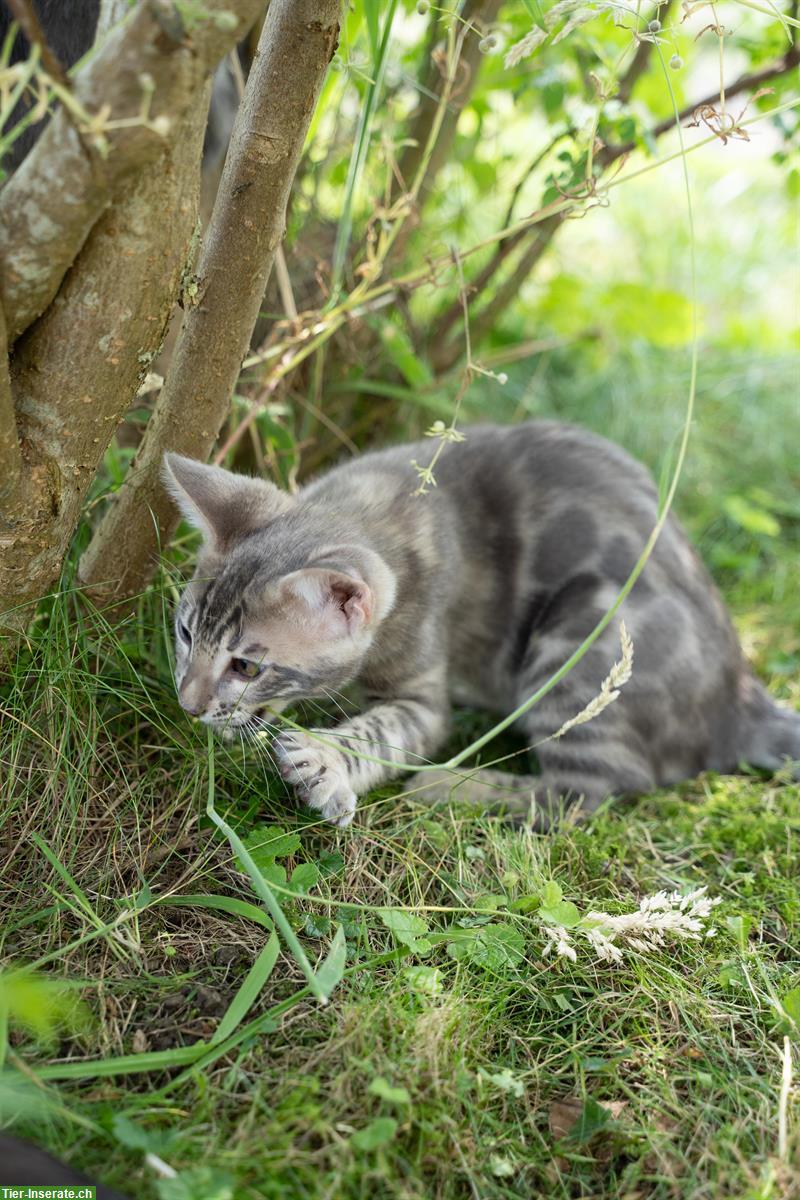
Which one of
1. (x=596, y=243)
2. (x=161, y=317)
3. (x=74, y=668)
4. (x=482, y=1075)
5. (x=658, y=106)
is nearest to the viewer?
(x=482, y=1075)

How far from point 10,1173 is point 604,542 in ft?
7.10

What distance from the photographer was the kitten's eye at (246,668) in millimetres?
2197

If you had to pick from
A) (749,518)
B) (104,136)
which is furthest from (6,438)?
(749,518)

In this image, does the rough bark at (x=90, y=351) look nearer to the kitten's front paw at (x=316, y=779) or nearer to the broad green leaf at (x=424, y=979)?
the kitten's front paw at (x=316, y=779)

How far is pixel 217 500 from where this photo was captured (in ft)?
7.51

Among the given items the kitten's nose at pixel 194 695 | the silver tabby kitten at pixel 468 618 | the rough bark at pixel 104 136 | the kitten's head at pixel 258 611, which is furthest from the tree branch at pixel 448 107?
the kitten's nose at pixel 194 695

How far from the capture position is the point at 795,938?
2.19 metres

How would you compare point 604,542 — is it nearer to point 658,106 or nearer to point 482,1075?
point 482,1075

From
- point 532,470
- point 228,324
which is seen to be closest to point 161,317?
point 228,324

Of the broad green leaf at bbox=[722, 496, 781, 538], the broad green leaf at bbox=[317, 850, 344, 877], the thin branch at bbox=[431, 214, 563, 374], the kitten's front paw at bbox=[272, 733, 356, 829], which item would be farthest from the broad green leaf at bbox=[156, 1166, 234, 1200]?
the broad green leaf at bbox=[722, 496, 781, 538]

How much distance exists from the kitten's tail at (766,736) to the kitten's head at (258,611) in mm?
1304

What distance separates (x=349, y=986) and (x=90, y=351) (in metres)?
1.31

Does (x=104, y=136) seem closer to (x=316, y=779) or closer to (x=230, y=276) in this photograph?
(x=230, y=276)

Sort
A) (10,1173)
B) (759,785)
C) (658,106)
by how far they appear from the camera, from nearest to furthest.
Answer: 1. (10,1173)
2. (759,785)
3. (658,106)
